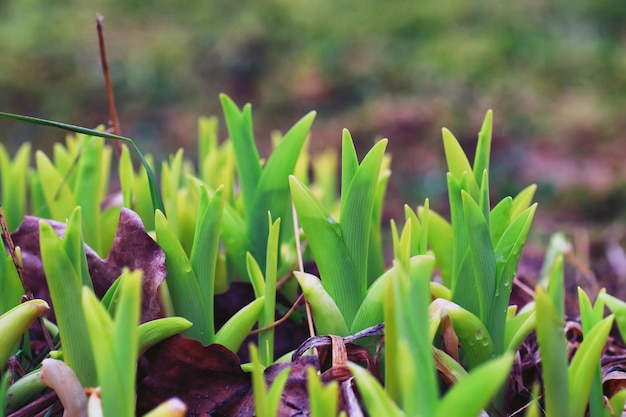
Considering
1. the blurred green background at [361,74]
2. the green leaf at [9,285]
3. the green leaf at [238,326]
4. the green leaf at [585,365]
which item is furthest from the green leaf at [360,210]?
the blurred green background at [361,74]

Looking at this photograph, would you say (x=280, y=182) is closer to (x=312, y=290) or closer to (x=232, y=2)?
(x=312, y=290)

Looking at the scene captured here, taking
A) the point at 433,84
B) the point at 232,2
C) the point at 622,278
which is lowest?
the point at 622,278

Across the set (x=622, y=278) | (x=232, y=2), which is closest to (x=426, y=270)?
(x=622, y=278)

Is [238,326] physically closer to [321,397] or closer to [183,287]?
[183,287]

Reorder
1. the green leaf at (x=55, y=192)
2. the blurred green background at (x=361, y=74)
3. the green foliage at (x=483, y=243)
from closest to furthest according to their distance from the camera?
the green foliage at (x=483, y=243) < the green leaf at (x=55, y=192) < the blurred green background at (x=361, y=74)

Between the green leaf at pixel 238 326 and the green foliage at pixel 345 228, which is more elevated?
the green foliage at pixel 345 228

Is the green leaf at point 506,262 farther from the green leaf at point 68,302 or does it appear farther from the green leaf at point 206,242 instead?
the green leaf at point 68,302
